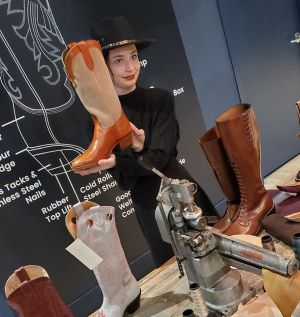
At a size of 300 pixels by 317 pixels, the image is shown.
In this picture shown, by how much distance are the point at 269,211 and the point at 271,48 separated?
1.45m

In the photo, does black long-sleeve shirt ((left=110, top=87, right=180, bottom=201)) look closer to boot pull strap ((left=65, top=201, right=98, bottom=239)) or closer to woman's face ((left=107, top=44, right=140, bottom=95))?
woman's face ((left=107, top=44, right=140, bottom=95))

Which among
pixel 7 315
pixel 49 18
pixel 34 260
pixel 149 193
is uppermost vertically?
pixel 49 18

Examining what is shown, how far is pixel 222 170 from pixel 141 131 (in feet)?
0.91

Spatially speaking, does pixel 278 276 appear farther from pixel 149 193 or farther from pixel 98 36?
pixel 98 36

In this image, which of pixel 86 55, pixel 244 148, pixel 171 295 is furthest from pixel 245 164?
pixel 86 55

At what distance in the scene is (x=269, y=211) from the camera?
4.06 ft

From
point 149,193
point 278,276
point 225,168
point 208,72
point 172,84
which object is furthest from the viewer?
point 208,72

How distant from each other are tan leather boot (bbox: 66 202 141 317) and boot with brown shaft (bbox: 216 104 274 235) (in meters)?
0.33

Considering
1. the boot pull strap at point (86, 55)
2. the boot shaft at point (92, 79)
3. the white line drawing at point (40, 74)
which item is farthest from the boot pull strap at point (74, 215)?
the white line drawing at point (40, 74)

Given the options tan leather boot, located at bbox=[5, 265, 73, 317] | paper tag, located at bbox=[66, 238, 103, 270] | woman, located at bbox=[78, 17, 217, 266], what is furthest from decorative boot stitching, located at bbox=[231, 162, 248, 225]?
tan leather boot, located at bbox=[5, 265, 73, 317]

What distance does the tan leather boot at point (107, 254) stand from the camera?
999mm

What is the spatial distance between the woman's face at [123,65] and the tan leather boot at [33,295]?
0.68m

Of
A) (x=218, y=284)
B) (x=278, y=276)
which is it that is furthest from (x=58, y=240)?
(x=278, y=276)

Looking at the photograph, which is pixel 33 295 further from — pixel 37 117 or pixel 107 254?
pixel 37 117
